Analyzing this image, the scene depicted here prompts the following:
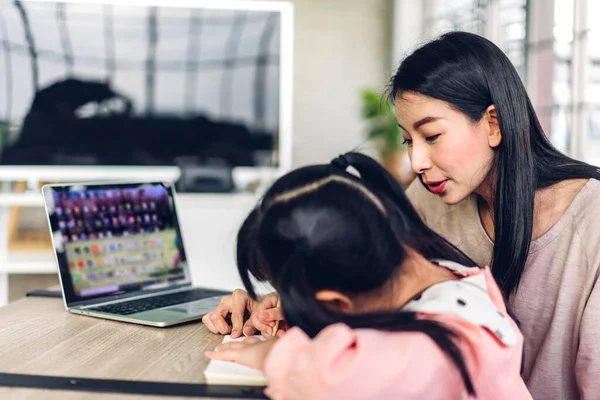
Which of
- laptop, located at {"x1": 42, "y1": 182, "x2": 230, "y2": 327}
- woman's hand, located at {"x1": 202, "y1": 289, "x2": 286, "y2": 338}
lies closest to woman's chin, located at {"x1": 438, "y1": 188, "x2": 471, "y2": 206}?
woman's hand, located at {"x1": 202, "y1": 289, "x2": 286, "y2": 338}

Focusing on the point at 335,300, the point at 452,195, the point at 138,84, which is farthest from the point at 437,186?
the point at 138,84

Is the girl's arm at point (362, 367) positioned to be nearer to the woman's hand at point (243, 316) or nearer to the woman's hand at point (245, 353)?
the woman's hand at point (245, 353)

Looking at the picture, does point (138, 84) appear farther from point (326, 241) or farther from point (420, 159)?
point (326, 241)

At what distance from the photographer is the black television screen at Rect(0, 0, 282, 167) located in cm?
285

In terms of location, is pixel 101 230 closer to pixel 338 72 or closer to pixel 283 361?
pixel 283 361

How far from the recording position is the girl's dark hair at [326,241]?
0.74 metres

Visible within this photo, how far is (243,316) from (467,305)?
40 centimetres

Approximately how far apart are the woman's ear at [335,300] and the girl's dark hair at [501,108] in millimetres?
400

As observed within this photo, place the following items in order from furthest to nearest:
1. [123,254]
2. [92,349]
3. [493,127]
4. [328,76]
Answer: [328,76]
[123,254]
[493,127]
[92,349]

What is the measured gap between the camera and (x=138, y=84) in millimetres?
2947

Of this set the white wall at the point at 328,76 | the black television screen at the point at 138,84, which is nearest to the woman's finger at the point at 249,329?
the black television screen at the point at 138,84

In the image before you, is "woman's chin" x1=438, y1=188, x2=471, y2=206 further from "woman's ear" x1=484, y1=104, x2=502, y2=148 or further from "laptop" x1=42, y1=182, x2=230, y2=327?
"laptop" x1=42, y1=182, x2=230, y2=327

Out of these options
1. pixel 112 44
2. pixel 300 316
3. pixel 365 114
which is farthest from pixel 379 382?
pixel 365 114

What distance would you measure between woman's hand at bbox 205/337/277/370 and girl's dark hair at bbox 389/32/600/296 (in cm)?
46
